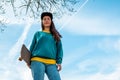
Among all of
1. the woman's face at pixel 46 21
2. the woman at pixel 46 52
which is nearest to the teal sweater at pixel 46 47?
the woman at pixel 46 52

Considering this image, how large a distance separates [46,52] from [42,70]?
372mm

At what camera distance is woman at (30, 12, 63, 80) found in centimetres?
616

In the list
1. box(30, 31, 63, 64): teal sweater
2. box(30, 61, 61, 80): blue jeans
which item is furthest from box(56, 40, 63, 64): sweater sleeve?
box(30, 61, 61, 80): blue jeans

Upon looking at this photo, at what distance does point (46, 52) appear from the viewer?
6.34 m

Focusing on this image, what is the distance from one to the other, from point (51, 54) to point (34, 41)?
419mm

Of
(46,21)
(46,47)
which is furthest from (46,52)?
(46,21)

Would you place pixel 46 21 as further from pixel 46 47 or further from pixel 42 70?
pixel 42 70

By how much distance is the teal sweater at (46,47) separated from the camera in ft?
20.7

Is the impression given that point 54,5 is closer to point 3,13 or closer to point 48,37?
point 3,13

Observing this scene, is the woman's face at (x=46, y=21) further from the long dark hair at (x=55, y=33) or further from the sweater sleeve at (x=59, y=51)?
the sweater sleeve at (x=59, y=51)

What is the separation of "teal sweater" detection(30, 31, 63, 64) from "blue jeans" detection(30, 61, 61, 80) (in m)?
0.17

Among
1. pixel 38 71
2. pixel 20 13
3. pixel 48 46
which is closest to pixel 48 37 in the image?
pixel 48 46

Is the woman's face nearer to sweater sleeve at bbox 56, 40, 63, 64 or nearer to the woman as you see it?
the woman

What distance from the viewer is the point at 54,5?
12.6 metres
